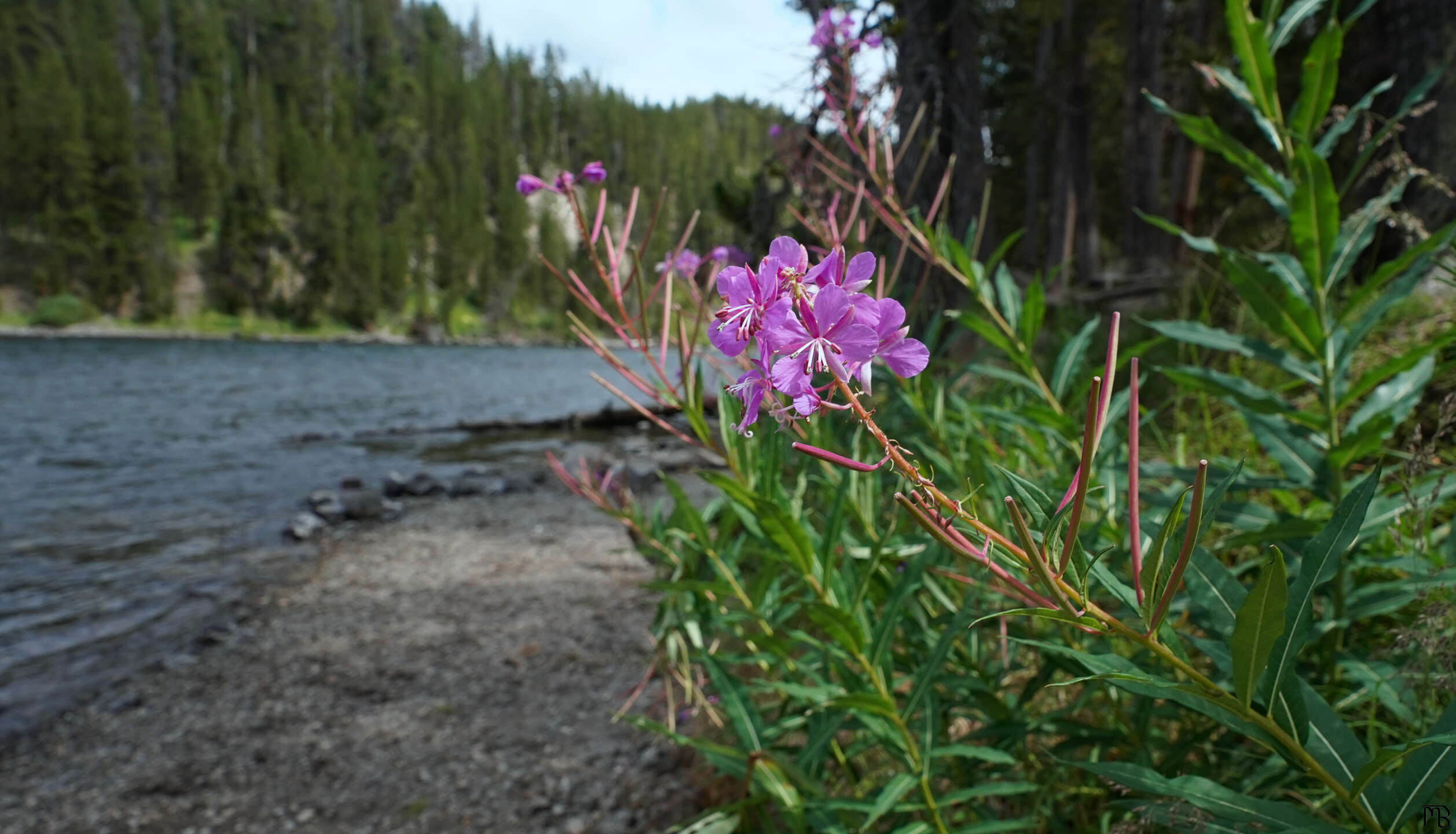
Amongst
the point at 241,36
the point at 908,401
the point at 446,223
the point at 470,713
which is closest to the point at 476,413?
the point at 470,713

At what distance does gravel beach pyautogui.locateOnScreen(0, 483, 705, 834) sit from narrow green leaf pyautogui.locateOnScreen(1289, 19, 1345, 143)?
1660 millimetres

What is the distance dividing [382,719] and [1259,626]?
350cm

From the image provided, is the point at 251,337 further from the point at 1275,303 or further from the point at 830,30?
the point at 1275,303

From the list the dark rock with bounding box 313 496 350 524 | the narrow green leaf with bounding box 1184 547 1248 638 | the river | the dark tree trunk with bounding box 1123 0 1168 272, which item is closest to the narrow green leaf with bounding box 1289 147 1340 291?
the narrow green leaf with bounding box 1184 547 1248 638

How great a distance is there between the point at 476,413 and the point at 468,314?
3866 centimetres

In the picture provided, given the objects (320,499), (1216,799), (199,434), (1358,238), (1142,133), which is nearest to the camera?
(1216,799)

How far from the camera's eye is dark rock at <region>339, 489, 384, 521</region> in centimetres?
761

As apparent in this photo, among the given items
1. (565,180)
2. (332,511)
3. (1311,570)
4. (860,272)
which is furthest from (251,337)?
(1311,570)

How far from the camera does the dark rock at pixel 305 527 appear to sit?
666cm

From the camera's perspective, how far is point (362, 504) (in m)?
7.97

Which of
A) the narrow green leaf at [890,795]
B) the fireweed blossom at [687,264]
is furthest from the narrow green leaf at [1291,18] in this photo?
the narrow green leaf at [890,795]

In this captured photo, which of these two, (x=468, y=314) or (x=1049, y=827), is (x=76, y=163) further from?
(x=1049, y=827)

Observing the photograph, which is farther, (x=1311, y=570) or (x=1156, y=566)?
(x=1311, y=570)

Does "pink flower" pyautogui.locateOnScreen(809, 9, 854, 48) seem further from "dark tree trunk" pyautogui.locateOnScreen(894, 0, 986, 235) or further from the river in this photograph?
the river
